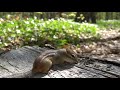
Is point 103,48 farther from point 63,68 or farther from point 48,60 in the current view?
point 48,60

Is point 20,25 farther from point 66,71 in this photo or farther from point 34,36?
point 66,71

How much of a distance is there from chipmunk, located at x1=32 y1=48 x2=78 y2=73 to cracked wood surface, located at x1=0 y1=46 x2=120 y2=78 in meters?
0.04

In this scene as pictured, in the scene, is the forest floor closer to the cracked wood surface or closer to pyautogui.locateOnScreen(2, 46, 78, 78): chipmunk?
the cracked wood surface

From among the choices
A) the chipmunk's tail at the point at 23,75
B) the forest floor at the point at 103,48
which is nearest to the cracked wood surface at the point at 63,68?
the chipmunk's tail at the point at 23,75

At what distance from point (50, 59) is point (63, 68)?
0.45 ft

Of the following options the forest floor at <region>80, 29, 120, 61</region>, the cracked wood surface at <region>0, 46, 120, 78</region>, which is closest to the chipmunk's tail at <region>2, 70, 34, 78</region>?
the cracked wood surface at <region>0, 46, 120, 78</region>

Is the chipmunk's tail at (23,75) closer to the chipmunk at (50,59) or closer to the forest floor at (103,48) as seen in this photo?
the chipmunk at (50,59)

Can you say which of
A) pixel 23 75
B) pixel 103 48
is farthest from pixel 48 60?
pixel 103 48

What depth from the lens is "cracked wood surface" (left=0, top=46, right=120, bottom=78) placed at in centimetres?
241
